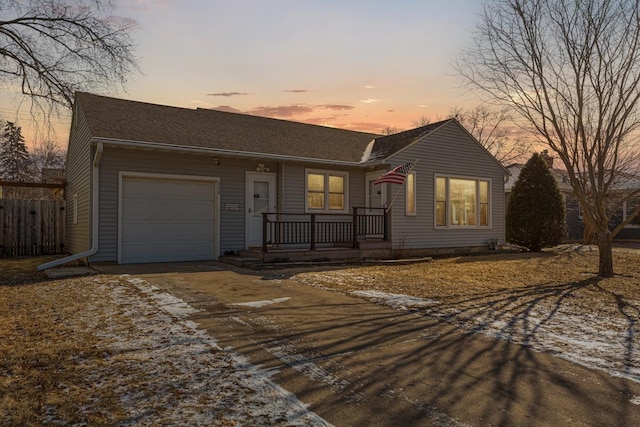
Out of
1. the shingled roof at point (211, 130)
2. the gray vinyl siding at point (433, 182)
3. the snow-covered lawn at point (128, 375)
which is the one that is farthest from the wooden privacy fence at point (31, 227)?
the gray vinyl siding at point (433, 182)

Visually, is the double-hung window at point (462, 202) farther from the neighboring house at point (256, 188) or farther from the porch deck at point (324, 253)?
the porch deck at point (324, 253)

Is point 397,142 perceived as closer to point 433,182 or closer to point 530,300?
point 433,182

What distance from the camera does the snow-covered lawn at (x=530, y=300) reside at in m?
4.28

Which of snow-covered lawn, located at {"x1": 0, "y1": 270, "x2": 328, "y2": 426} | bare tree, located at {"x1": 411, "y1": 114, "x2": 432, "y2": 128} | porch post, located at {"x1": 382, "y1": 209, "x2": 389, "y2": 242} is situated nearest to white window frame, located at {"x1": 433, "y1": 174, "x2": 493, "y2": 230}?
porch post, located at {"x1": 382, "y1": 209, "x2": 389, "y2": 242}

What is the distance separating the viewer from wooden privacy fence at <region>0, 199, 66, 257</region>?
13523 mm

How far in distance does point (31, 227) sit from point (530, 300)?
14.7 meters

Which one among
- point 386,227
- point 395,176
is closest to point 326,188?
point 386,227

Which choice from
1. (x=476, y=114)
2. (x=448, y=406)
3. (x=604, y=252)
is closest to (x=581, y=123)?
(x=604, y=252)

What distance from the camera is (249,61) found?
39.8 ft

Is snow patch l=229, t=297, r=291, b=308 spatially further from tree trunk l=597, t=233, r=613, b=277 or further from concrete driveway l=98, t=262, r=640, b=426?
tree trunk l=597, t=233, r=613, b=277

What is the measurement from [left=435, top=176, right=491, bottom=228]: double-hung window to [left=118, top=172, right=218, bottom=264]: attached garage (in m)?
7.21

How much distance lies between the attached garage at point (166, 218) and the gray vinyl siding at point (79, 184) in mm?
894

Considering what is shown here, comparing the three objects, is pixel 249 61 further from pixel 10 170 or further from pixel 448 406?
pixel 10 170

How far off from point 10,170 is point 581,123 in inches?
1696
